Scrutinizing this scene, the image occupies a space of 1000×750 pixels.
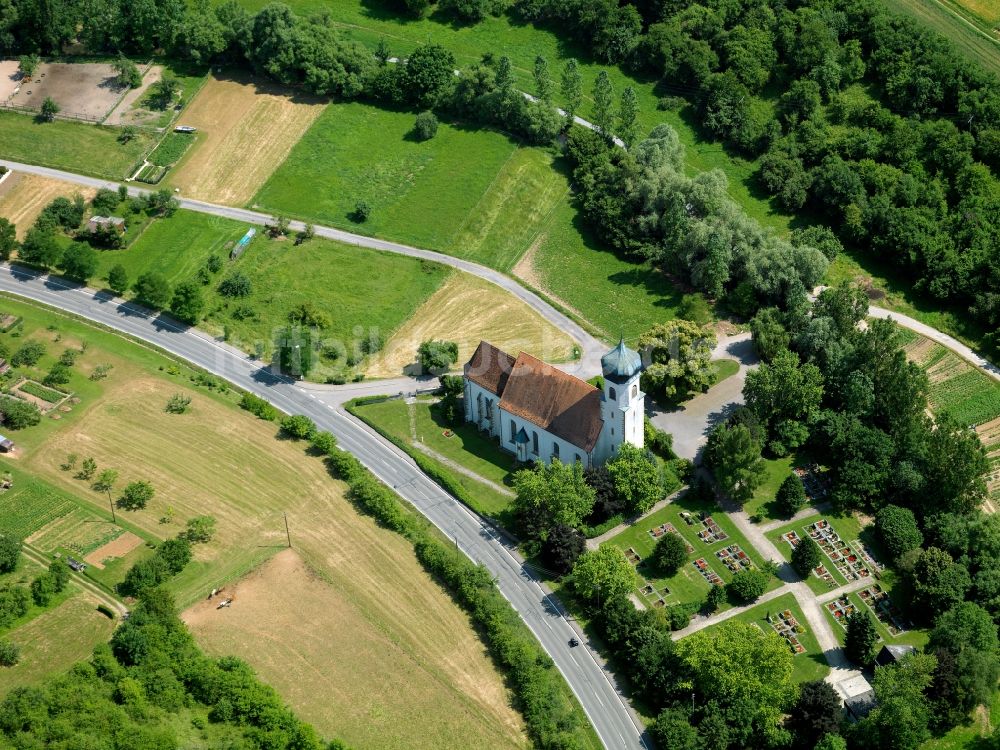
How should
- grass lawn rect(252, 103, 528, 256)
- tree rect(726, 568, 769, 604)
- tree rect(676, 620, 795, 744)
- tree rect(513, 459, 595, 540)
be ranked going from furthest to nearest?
grass lawn rect(252, 103, 528, 256) < tree rect(513, 459, 595, 540) < tree rect(726, 568, 769, 604) < tree rect(676, 620, 795, 744)

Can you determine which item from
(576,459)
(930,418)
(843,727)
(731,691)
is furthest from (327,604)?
(930,418)

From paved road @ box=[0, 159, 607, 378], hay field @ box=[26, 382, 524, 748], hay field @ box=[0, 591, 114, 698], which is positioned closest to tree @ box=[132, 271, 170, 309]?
hay field @ box=[26, 382, 524, 748]

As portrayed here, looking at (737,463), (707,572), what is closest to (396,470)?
(707,572)

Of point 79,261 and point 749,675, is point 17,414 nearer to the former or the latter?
point 79,261

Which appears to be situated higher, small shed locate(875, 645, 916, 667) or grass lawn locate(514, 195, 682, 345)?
small shed locate(875, 645, 916, 667)

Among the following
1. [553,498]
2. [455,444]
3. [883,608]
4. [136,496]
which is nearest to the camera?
[883,608]

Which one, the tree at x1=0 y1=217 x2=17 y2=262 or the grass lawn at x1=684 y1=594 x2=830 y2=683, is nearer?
the grass lawn at x1=684 y1=594 x2=830 y2=683

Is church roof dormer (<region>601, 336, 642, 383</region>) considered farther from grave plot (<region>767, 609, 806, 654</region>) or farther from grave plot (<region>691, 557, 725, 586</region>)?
grave plot (<region>767, 609, 806, 654</region>)
